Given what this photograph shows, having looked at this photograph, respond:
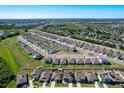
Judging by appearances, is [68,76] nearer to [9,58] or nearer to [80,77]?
[80,77]

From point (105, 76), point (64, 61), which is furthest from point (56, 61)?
point (105, 76)

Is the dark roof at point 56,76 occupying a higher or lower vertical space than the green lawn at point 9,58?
lower

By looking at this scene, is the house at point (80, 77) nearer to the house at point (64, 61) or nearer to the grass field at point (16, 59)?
the house at point (64, 61)

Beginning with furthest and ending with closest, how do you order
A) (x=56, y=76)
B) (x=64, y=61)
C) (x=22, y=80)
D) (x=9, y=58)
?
(x=9, y=58) < (x=64, y=61) < (x=56, y=76) < (x=22, y=80)

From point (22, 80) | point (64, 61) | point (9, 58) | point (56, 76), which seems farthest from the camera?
point (9, 58)

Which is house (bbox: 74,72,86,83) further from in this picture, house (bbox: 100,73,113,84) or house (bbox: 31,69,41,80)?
house (bbox: 31,69,41,80)

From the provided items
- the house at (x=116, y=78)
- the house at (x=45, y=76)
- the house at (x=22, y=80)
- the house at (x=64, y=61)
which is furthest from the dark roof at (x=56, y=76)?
the house at (x=116, y=78)

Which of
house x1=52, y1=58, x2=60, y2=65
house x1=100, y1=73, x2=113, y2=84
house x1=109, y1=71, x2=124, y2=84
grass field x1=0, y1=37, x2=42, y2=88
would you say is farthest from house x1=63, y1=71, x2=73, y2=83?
grass field x1=0, y1=37, x2=42, y2=88

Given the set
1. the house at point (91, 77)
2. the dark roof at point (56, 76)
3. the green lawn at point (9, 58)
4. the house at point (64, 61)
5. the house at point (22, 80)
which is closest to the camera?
A: the house at point (22, 80)
